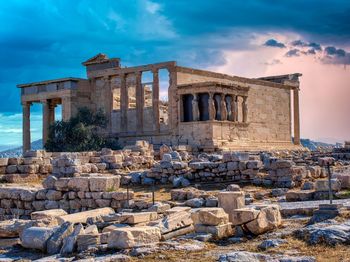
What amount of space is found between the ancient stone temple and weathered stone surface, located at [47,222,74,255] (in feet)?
77.2

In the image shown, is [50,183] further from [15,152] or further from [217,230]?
[15,152]

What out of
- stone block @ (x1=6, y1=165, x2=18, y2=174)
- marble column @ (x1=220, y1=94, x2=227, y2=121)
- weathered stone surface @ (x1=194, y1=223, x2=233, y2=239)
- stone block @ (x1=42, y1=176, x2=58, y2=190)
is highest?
marble column @ (x1=220, y1=94, x2=227, y2=121)

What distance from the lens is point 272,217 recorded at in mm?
9406

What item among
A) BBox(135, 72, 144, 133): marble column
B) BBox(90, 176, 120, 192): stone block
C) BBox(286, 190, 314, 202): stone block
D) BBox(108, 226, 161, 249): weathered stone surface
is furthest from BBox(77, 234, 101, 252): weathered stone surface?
BBox(135, 72, 144, 133): marble column

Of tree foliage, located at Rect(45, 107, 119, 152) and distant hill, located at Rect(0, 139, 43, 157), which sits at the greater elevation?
tree foliage, located at Rect(45, 107, 119, 152)

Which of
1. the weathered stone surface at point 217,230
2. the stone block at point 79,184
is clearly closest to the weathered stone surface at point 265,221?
the weathered stone surface at point 217,230

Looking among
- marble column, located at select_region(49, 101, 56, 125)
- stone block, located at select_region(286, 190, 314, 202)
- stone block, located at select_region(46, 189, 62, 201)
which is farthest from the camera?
marble column, located at select_region(49, 101, 56, 125)

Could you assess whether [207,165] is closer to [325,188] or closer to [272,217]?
[325,188]

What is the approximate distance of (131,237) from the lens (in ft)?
27.7

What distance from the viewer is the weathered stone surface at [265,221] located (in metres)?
9.01

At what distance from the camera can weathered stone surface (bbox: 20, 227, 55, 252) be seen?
9.57 metres

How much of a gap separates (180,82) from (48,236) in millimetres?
26972

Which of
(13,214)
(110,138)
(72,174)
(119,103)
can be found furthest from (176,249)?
(119,103)

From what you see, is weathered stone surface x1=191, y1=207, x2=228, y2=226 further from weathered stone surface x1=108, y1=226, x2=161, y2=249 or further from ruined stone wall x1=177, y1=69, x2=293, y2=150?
ruined stone wall x1=177, y1=69, x2=293, y2=150
